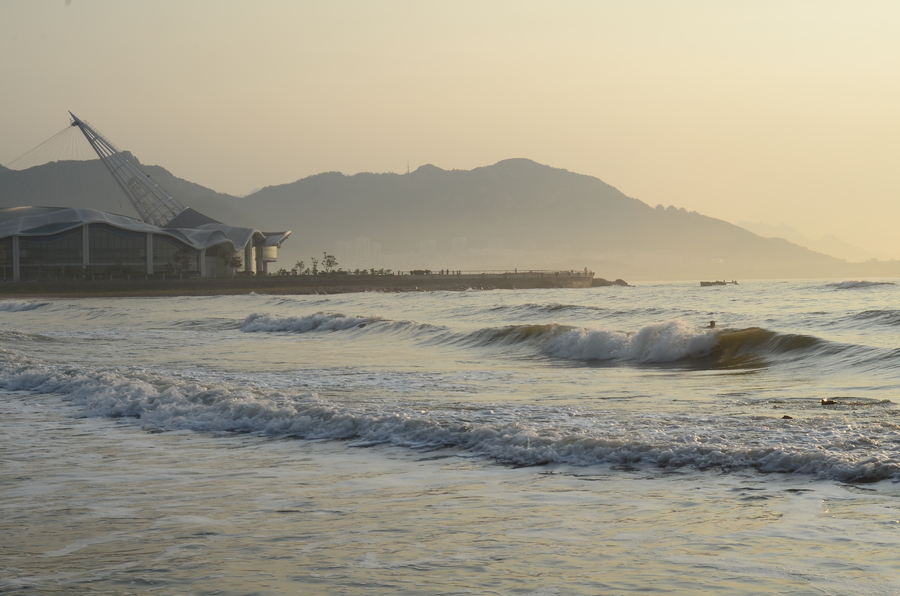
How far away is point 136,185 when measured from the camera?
13725cm

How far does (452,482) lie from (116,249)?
116996 mm

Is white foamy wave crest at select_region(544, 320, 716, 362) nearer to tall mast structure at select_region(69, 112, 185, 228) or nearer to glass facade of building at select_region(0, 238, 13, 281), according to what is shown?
glass facade of building at select_region(0, 238, 13, 281)

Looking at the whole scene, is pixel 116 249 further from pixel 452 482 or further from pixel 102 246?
pixel 452 482

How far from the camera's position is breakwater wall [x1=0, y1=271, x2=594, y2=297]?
9781cm

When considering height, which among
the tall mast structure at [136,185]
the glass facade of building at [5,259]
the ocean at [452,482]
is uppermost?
the tall mast structure at [136,185]

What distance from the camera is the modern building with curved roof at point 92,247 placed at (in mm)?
111375

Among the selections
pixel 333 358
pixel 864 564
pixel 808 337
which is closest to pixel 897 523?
pixel 864 564

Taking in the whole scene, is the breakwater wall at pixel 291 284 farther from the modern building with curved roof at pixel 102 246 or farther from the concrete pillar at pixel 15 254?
the concrete pillar at pixel 15 254

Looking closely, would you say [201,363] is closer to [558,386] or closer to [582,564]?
[558,386]

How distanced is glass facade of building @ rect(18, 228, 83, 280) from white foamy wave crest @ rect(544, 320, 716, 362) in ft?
341

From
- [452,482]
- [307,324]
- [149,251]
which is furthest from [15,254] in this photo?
[452,482]

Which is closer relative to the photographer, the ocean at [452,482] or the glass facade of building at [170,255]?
the ocean at [452,482]

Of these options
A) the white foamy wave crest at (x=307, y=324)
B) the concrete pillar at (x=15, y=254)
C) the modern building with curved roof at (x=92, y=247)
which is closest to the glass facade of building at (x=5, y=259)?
the modern building with curved roof at (x=92, y=247)

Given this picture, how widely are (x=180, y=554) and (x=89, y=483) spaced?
2.33 metres
